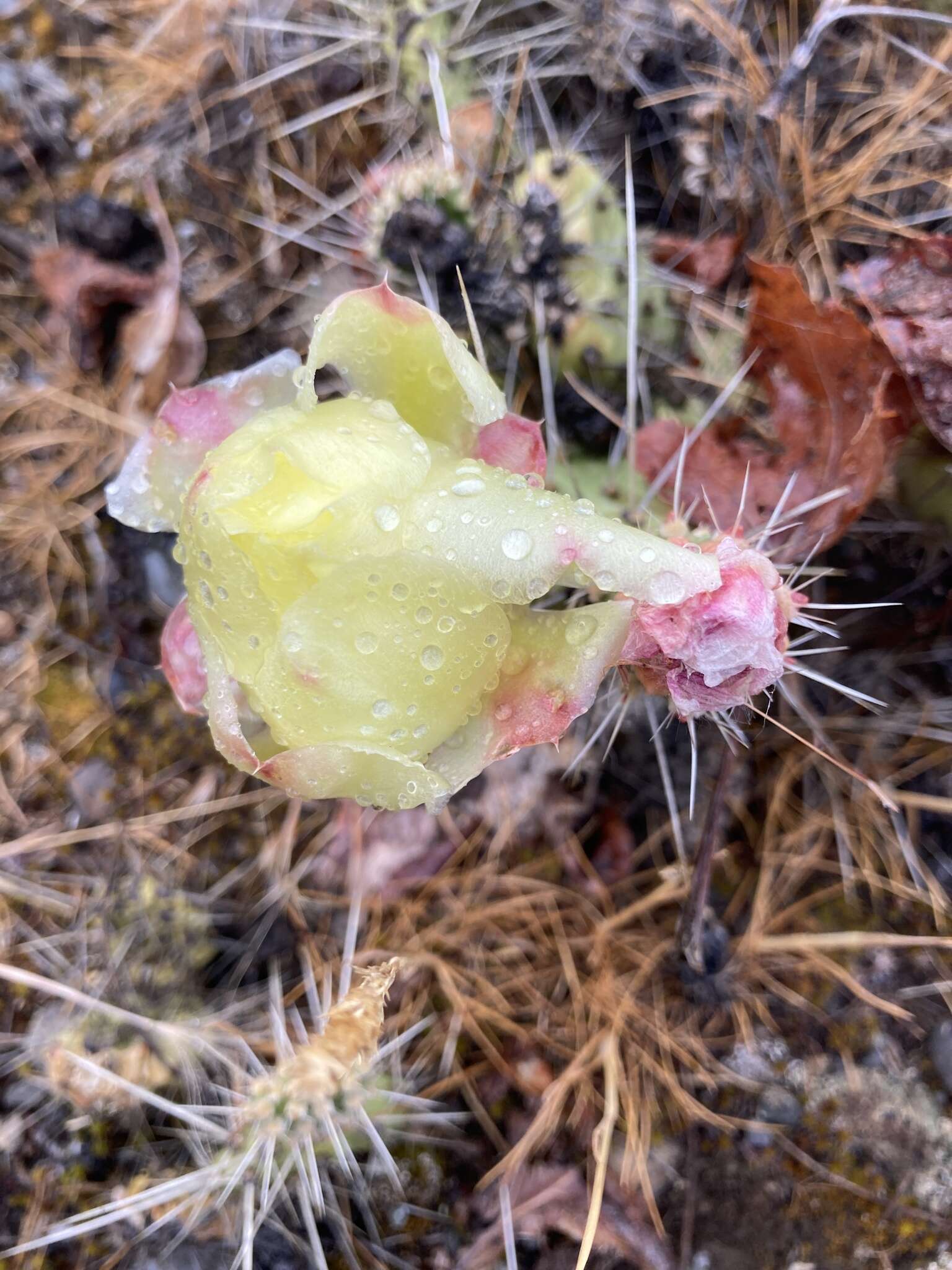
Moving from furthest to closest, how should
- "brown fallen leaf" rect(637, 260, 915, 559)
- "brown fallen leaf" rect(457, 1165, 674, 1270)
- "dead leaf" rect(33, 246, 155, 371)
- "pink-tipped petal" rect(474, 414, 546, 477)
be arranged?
1. "dead leaf" rect(33, 246, 155, 371)
2. "brown fallen leaf" rect(457, 1165, 674, 1270)
3. "brown fallen leaf" rect(637, 260, 915, 559)
4. "pink-tipped petal" rect(474, 414, 546, 477)

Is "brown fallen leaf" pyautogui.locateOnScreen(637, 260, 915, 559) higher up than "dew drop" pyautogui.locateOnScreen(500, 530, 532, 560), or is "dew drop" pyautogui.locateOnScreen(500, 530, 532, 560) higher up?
"dew drop" pyautogui.locateOnScreen(500, 530, 532, 560)

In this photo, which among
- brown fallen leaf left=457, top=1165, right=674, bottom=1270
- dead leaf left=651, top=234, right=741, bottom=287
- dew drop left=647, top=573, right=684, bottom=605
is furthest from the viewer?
dead leaf left=651, top=234, right=741, bottom=287

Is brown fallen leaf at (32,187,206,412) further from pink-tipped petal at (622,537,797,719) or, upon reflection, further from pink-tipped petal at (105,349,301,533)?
pink-tipped petal at (622,537,797,719)

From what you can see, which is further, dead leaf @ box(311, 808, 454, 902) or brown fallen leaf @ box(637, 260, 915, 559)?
dead leaf @ box(311, 808, 454, 902)

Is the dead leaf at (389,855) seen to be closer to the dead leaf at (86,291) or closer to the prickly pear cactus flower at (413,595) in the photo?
the prickly pear cactus flower at (413,595)

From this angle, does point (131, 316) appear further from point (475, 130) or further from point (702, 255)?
point (702, 255)

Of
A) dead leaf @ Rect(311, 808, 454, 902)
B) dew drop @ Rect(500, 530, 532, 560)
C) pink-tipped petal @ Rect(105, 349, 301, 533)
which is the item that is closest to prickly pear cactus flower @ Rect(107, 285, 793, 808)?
dew drop @ Rect(500, 530, 532, 560)

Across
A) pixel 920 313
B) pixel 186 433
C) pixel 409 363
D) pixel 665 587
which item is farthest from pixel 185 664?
pixel 920 313

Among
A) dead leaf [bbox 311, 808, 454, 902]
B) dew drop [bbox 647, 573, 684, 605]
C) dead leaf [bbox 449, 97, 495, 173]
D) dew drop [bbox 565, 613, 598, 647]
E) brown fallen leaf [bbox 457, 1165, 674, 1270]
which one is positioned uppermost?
dead leaf [bbox 449, 97, 495, 173]
